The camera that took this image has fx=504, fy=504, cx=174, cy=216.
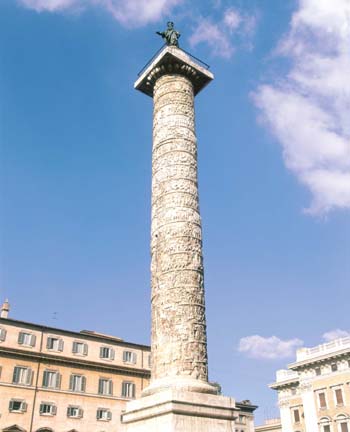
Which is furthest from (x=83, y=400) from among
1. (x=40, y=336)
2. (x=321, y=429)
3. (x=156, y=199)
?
(x=156, y=199)

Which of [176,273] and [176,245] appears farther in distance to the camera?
[176,245]

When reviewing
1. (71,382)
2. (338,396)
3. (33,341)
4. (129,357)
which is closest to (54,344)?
(33,341)

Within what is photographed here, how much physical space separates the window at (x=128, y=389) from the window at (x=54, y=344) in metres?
4.12

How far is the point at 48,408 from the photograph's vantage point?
2406 centimetres

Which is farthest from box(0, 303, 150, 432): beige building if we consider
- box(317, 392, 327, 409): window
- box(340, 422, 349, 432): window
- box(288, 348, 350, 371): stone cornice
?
box(340, 422, 349, 432): window

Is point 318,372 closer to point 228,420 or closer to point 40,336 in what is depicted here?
point 40,336

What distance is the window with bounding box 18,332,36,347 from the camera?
80.5 ft

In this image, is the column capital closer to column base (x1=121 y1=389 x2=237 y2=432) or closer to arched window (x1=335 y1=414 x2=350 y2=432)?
column base (x1=121 y1=389 x2=237 y2=432)

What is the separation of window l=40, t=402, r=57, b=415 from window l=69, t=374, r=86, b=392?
1316mm

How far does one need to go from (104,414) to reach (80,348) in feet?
11.6

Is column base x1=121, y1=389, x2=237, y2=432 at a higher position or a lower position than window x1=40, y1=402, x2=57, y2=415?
lower

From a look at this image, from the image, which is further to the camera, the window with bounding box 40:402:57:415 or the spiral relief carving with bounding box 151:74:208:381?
the window with bounding box 40:402:57:415

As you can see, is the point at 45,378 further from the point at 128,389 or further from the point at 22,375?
the point at 128,389

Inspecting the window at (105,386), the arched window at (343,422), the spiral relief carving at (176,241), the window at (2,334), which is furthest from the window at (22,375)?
the arched window at (343,422)
